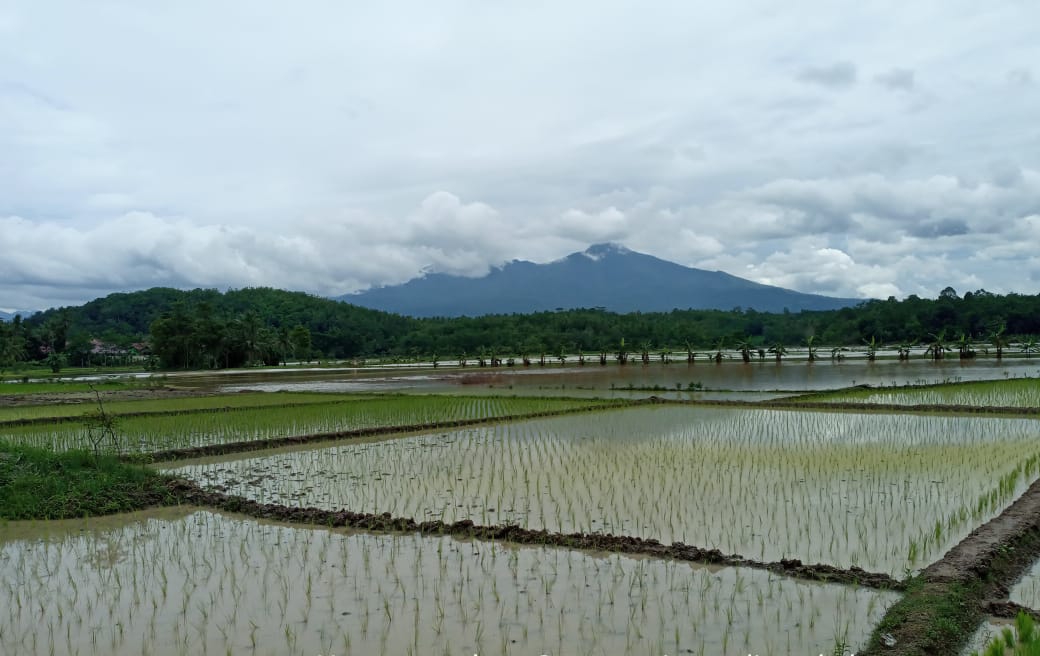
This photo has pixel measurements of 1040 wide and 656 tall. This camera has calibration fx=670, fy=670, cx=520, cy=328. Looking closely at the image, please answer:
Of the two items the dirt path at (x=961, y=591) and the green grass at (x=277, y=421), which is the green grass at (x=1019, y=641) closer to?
the dirt path at (x=961, y=591)

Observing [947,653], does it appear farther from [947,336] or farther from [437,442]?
[947,336]

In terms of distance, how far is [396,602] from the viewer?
18.4 ft

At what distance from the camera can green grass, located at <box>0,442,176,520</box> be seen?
8789mm

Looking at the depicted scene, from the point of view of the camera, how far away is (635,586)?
5848 millimetres

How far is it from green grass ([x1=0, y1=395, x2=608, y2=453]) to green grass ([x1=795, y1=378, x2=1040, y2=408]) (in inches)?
334

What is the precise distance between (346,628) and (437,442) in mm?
9392

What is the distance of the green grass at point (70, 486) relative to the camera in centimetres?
879

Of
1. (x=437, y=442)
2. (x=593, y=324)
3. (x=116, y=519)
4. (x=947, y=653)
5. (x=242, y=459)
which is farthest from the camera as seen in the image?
(x=593, y=324)

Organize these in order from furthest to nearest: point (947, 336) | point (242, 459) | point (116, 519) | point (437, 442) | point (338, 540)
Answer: point (947, 336), point (437, 442), point (242, 459), point (116, 519), point (338, 540)

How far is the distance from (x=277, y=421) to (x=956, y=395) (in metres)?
20.8

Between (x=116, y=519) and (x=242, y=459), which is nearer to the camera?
(x=116, y=519)

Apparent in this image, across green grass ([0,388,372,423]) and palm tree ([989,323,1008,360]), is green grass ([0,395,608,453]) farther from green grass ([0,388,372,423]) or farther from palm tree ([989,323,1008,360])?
palm tree ([989,323,1008,360])

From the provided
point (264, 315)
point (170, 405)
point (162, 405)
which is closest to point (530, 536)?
point (170, 405)

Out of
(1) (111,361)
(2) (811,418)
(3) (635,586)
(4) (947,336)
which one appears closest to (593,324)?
(4) (947,336)
